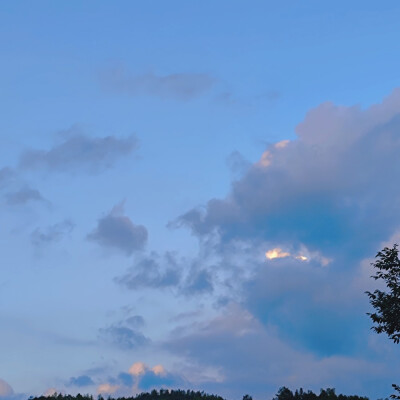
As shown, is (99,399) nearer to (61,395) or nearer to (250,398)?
(61,395)

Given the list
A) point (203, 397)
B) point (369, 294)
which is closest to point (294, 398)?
point (203, 397)

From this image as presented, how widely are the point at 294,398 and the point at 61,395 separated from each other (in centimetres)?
8523

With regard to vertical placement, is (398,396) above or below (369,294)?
below

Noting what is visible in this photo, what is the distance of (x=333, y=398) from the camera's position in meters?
130

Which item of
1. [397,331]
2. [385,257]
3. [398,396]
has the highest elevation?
[385,257]

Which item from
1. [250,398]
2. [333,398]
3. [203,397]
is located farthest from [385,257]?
[203,397]

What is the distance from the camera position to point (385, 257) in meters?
59.0

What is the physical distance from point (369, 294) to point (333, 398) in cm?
7756

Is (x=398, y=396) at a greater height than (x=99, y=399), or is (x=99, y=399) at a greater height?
(x=99, y=399)

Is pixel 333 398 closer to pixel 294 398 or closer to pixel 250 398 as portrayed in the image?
pixel 294 398

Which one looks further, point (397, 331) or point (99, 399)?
point (99, 399)

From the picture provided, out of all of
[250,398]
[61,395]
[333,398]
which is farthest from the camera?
[61,395]

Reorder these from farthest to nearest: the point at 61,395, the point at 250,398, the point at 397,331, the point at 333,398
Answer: the point at 61,395, the point at 250,398, the point at 333,398, the point at 397,331

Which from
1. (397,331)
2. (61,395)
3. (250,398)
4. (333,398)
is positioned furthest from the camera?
(61,395)
